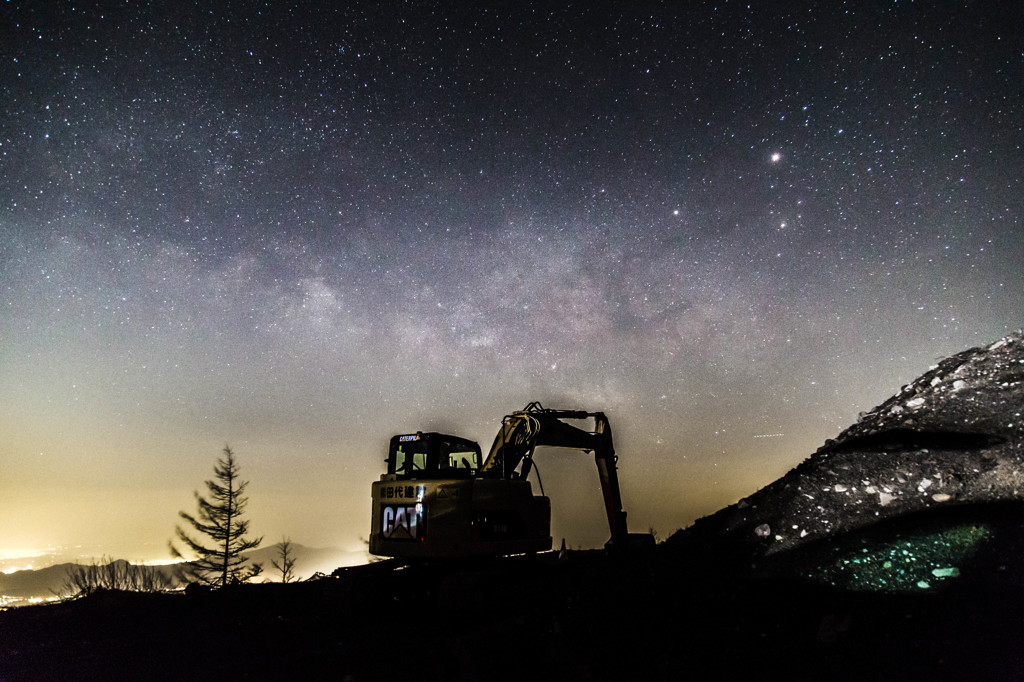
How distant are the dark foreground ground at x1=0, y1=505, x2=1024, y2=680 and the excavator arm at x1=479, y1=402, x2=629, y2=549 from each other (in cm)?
126

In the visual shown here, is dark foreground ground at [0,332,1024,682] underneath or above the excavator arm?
underneath

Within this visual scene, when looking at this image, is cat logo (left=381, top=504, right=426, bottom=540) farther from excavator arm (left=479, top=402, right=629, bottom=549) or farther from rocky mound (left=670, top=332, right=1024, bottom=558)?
rocky mound (left=670, top=332, right=1024, bottom=558)

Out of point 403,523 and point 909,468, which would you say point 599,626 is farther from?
point 909,468

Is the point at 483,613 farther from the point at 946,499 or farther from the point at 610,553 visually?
the point at 946,499

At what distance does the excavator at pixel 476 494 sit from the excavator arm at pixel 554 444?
2 centimetres

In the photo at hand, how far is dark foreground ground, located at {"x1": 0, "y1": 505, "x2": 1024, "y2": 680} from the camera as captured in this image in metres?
5.08

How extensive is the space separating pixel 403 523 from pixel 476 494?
1.41 metres

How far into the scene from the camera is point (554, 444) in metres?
11.4

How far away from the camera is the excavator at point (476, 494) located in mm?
9234

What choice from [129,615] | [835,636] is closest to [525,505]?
[835,636]

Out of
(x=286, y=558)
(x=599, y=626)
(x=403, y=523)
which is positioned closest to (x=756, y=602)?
(x=599, y=626)

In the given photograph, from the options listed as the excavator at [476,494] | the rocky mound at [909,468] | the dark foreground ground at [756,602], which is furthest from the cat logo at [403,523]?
the rocky mound at [909,468]

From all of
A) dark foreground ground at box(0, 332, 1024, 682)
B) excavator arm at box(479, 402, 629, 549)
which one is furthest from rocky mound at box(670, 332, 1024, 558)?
excavator arm at box(479, 402, 629, 549)

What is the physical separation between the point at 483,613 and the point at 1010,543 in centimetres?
721
